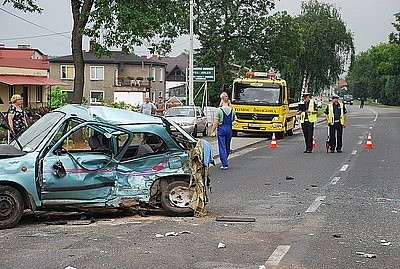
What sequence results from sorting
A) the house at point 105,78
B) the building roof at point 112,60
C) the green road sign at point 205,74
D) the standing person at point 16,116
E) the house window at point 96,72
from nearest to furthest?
the standing person at point 16,116 < the green road sign at point 205,74 < the house at point 105,78 < the building roof at point 112,60 < the house window at point 96,72

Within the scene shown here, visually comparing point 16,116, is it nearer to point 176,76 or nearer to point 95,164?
point 95,164

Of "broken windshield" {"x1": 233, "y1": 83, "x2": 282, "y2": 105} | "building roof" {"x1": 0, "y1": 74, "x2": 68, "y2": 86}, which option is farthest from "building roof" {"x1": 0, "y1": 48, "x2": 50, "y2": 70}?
"broken windshield" {"x1": 233, "y1": 83, "x2": 282, "y2": 105}

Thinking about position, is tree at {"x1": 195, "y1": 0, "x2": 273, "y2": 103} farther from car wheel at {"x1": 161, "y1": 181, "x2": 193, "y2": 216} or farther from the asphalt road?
car wheel at {"x1": 161, "y1": 181, "x2": 193, "y2": 216}

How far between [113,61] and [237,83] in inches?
1868

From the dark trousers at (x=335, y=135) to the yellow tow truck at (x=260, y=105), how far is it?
9.17 metres

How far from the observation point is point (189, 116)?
32.2 metres

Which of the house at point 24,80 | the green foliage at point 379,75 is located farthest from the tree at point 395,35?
the house at point 24,80

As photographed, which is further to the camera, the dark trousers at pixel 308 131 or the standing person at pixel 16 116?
the dark trousers at pixel 308 131

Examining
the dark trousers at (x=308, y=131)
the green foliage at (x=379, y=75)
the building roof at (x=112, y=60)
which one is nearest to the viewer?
the dark trousers at (x=308, y=131)

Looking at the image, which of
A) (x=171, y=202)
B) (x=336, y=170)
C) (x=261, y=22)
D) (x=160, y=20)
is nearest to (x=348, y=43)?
(x=261, y=22)

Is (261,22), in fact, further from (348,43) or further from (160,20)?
(160,20)

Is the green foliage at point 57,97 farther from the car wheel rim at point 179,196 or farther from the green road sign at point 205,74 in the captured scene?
the car wheel rim at point 179,196

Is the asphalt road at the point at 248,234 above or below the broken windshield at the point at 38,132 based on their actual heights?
below

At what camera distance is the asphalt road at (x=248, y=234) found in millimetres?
7668
